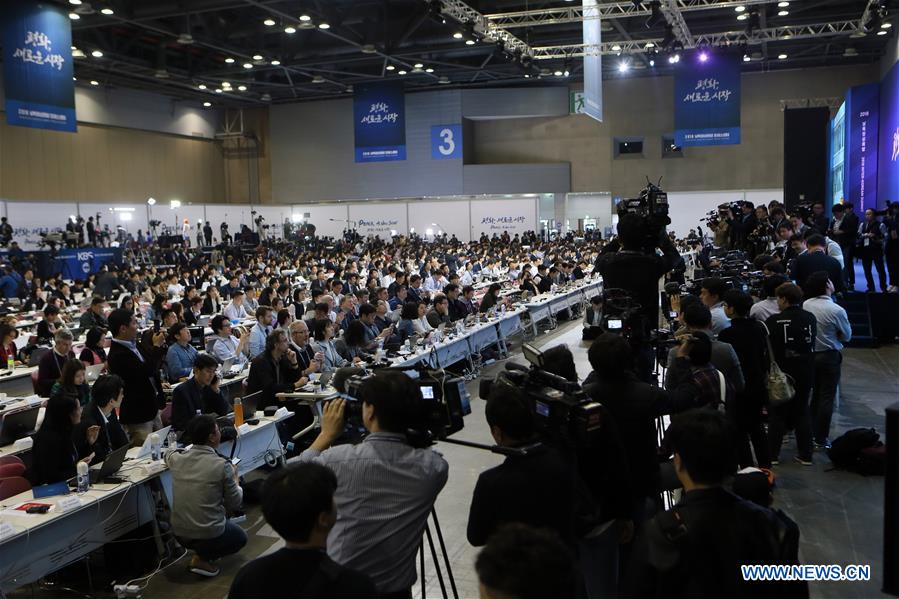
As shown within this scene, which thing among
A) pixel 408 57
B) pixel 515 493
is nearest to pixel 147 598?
pixel 515 493

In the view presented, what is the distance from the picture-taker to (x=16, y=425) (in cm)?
620

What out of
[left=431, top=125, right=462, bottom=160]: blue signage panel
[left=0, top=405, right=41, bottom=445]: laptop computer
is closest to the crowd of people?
[left=0, top=405, right=41, bottom=445]: laptop computer

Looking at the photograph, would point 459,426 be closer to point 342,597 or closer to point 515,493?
point 515,493

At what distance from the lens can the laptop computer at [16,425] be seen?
610 centimetres

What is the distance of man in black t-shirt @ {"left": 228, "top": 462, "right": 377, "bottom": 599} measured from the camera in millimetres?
1766

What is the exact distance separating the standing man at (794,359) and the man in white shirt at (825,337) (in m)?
0.20

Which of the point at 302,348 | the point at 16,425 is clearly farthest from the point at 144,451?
the point at 302,348

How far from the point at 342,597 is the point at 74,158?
32.3 metres

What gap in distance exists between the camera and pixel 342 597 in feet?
5.77

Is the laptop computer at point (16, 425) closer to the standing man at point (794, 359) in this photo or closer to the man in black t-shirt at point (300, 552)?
the man in black t-shirt at point (300, 552)

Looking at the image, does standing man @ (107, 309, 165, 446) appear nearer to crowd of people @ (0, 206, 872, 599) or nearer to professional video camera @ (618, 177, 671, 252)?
crowd of people @ (0, 206, 872, 599)

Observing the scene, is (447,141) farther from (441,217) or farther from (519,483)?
(519,483)

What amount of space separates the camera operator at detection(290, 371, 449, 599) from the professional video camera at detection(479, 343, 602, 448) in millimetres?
425

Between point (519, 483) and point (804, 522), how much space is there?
11.6 ft
